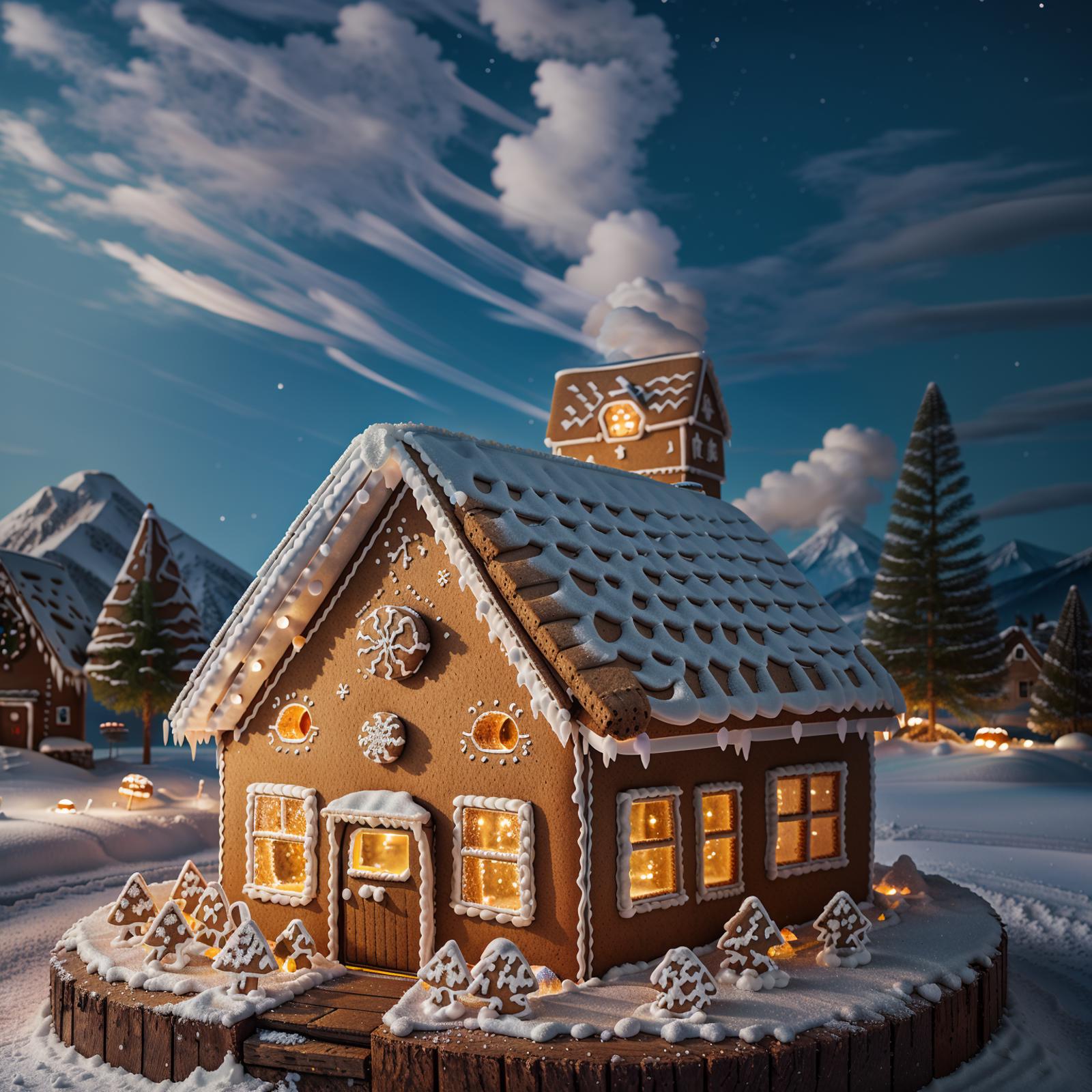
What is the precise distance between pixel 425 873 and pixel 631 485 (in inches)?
220

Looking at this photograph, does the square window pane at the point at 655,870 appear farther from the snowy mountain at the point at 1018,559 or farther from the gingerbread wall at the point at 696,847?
the snowy mountain at the point at 1018,559

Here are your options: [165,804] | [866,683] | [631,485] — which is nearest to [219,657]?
[631,485]

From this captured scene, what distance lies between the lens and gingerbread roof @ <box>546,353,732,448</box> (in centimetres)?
1805

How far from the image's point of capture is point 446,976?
820 centimetres

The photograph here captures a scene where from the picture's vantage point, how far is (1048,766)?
25.4 m

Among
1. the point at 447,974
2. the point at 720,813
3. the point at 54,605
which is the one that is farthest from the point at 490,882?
the point at 54,605

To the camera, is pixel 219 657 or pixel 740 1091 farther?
pixel 219 657

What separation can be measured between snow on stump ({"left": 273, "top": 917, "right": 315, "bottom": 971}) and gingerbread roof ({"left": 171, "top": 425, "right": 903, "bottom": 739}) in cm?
261

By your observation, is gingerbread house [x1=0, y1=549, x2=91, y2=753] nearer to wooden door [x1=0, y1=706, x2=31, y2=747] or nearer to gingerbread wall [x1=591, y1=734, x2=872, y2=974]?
wooden door [x1=0, y1=706, x2=31, y2=747]

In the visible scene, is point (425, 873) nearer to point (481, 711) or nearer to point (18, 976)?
point (481, 711)

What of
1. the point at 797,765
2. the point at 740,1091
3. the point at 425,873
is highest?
the point at 797,765

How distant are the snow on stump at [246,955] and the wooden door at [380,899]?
110cm

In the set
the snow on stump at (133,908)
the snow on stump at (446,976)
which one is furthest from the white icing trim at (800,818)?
the snow on stump at (133,908)

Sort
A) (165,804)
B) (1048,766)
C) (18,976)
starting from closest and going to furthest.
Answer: (18,976)
(165,804)
(1048,766)
